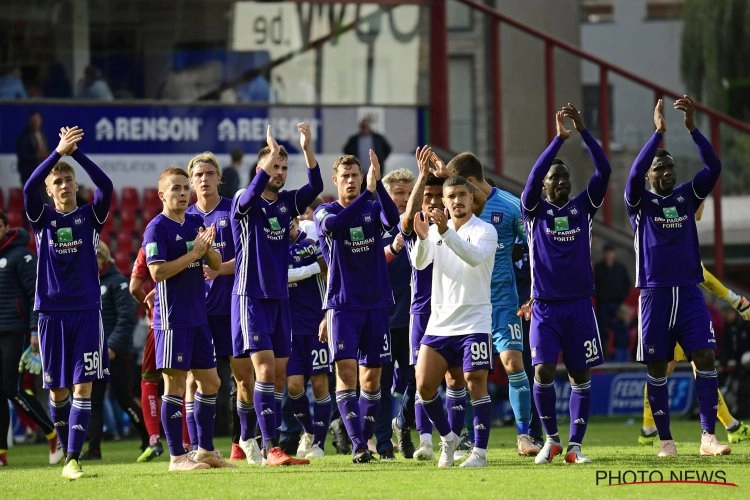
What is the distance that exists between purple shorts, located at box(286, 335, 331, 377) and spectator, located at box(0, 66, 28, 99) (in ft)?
31.8

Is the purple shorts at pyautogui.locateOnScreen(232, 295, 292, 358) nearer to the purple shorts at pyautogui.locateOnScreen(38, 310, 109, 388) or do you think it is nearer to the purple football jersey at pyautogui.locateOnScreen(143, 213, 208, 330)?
the purple football jersey at pyautogui.locateOnScreen(143, 213, 208, 330)

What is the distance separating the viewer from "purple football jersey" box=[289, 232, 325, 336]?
45.7 feet

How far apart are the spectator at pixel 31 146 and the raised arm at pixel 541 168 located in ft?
36.5

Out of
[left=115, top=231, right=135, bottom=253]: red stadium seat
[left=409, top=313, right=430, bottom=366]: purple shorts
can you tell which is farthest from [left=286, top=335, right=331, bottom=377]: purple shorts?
[left=115, top=231, right=135, bottom=253]: red stadium seat

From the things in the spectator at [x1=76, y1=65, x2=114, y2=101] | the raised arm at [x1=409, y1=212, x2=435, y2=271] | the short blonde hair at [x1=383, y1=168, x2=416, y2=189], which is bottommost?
the raised arm at [x1=409, y1=212, x2=435, y2=271]

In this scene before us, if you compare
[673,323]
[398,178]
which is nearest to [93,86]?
[398,178]

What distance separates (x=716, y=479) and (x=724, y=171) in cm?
1523

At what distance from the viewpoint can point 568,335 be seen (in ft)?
39.1

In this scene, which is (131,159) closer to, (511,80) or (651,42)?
(511,80)

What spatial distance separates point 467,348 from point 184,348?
2.22 m

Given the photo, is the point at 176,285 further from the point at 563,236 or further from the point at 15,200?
the point at 15,200

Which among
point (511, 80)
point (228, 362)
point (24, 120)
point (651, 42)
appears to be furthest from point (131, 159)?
point (651, 42)

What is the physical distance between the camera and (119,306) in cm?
1594

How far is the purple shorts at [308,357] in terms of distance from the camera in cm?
1373
